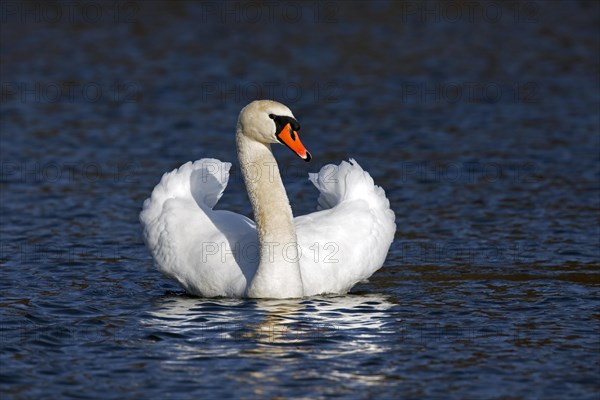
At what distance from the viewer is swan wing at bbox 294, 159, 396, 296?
10.9 m

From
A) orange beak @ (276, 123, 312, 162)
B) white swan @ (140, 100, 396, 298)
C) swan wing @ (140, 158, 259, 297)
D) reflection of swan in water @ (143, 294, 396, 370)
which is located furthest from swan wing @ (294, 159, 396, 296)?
orange beak @ (276, 123, 312, 162)

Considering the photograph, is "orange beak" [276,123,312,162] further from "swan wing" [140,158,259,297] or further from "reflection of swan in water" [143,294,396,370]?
"reflection of swan in water" [143,294,396,370]

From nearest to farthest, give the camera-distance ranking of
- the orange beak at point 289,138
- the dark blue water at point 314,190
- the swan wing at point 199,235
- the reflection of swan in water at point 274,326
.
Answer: the dark blue water at point 314,190
the reflection of swan in water at point 274,326
the orange beak at point 289,138
the swan wing at point 199,235

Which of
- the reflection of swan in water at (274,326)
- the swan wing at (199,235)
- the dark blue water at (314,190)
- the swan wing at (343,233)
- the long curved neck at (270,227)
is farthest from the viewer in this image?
the swan wing at (343,233)

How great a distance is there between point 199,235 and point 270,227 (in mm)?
793

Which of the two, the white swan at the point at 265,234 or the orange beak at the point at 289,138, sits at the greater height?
the orange beak at the point at 289,138

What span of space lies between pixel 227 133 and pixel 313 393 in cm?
1081

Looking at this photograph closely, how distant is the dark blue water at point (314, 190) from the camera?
29.8 feet

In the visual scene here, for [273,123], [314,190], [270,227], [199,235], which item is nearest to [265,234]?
[270,227]

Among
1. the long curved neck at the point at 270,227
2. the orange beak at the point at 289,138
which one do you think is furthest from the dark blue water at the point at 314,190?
the orange beak at the point at 289,138

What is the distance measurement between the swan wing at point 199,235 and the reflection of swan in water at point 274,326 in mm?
198

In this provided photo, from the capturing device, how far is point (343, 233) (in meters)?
11.2

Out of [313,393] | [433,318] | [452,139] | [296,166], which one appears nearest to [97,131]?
[296,166]

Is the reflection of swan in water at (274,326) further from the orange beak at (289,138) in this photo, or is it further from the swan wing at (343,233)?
the orange beak at (289,138)
